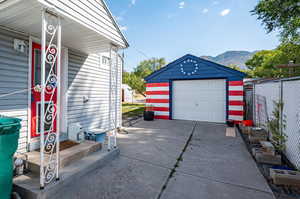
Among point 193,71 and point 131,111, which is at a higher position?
point 193,71

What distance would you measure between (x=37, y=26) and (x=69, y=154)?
2.29 meters

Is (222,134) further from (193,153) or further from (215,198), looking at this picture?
(215,198)

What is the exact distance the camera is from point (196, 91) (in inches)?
288

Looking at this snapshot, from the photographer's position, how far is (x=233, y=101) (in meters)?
6.58

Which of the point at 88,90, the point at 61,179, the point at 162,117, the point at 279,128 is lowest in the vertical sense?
the point at 61,179

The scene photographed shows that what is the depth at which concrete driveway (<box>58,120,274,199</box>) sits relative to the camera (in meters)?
1.98

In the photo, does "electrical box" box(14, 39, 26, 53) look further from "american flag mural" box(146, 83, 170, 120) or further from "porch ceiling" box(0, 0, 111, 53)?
"american flag mural" box(146, 83, 170, 120)

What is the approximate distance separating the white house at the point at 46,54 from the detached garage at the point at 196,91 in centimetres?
458

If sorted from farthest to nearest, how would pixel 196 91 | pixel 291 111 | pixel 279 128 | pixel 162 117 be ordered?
pixel 162 117 → pixel 196 91 → pixel 279 128 → pixel 291 111

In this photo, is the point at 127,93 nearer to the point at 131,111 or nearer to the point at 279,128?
the point at 131,111

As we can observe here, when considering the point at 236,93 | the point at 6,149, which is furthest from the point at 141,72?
the point at 6,149

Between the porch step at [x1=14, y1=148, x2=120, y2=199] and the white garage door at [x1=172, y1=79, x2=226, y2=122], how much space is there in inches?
214

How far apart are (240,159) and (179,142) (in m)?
1.53

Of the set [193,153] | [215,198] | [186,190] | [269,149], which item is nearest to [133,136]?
[193,153]
